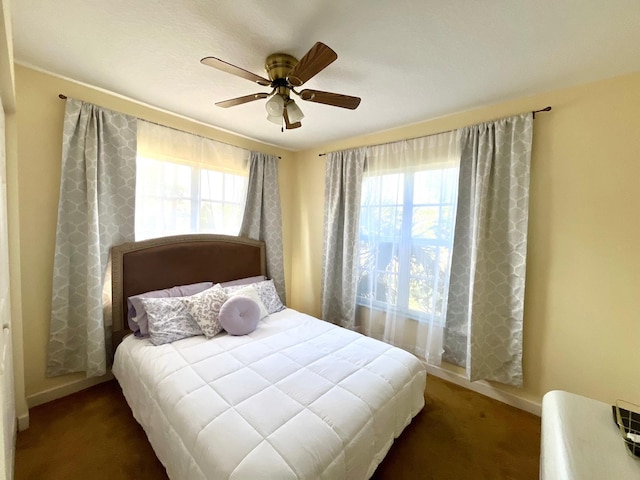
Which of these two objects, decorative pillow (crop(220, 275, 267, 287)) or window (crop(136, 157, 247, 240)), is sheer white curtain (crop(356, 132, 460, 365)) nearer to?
decorative pillow (crop(220, 275, 267, 287))

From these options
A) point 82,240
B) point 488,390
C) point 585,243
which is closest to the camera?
point 585,243

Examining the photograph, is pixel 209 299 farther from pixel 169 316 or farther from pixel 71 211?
pixel 71 211

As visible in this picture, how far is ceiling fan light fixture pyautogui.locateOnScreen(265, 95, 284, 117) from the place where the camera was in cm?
160

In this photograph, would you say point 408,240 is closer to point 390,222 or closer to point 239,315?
point 390,222

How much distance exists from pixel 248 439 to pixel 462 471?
1360 mm

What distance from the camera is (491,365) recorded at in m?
2.15

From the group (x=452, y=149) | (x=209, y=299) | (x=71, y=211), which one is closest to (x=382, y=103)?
(x=452, y=149)

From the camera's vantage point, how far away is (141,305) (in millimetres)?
2090

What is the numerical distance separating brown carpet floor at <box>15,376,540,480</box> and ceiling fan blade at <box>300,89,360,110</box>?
7.42ft

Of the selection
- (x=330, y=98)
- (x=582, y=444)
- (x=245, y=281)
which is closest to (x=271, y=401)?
(x=582, y=444)

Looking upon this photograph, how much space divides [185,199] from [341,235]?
175cm

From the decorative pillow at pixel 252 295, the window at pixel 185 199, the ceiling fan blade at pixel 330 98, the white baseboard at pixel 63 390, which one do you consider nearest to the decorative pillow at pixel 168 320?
the decorative pillow at pixel 252 295

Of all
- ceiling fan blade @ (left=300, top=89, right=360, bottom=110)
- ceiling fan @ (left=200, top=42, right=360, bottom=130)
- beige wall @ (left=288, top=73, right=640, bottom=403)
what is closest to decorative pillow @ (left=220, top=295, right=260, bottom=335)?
ceiling fan @ (left=200, top=42, right=360, bottom=130)

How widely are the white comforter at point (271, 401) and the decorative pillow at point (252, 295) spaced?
1.13 ft
